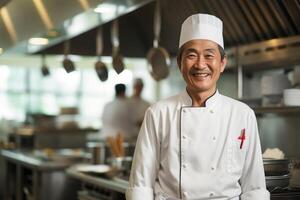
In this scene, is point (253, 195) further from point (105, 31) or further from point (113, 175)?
point (105, 31)

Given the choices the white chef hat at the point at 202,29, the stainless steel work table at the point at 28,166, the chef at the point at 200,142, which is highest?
the white chef hat at the point at 202,29

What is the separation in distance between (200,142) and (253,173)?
0.66 feet

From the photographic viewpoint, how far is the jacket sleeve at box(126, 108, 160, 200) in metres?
1.68

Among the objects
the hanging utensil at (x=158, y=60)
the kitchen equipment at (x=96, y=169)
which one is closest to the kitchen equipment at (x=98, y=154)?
the kitchen equipment at (x=96, y=169)

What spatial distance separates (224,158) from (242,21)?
170cm

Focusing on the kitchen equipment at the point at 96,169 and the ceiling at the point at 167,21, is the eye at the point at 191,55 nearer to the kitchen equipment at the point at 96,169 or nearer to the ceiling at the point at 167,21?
the ceiling at the point at 167,21

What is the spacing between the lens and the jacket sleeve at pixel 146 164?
5.52 feet

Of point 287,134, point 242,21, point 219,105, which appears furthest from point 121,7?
point 219,105

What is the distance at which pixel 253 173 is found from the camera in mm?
1674

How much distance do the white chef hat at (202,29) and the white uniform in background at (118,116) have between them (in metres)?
3.23

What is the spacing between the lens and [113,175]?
10.8 feet

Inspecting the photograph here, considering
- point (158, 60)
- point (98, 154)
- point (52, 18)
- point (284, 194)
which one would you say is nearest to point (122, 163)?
point (98, 154)

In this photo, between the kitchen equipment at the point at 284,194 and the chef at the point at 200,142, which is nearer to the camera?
the chef at the point at 200,142

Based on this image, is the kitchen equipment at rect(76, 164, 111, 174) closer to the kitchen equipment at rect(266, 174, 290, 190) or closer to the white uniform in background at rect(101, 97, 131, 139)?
the white uniform in background at rect(101, 97, 131, 139)
